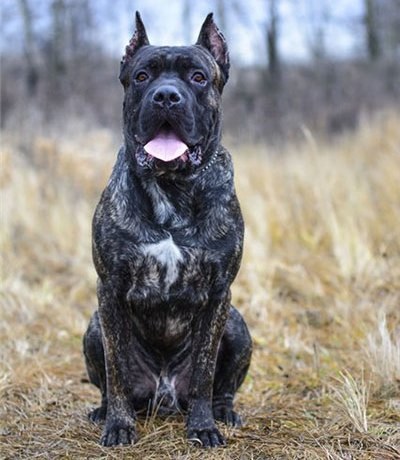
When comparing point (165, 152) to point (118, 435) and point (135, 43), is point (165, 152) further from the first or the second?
point (118, 435)

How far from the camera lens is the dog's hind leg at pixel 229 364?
370cm

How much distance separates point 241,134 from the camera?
13.0 meters

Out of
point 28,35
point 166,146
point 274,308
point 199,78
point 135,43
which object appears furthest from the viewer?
point 28,35

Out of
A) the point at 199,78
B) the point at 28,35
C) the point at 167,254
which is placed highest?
the point at 28,35

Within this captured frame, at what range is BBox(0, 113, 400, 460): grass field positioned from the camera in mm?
3303

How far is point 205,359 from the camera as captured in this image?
339cm

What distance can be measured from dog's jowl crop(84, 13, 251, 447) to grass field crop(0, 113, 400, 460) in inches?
12.1

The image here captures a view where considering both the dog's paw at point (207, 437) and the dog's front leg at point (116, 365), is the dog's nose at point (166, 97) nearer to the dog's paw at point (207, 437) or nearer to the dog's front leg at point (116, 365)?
the dog's front leg at point (116, 365)

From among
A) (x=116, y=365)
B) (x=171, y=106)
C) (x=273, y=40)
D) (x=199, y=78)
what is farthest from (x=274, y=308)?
(x=273, y=40)

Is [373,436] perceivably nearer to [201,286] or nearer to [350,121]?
[201,286]

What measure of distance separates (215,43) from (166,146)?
0.78m

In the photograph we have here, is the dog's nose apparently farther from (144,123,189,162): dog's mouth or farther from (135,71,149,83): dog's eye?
(135,71,149,83): dog's eye

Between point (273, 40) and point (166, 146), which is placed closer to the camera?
point (166, 146)

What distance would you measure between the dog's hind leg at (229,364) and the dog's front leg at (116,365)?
0.51m
